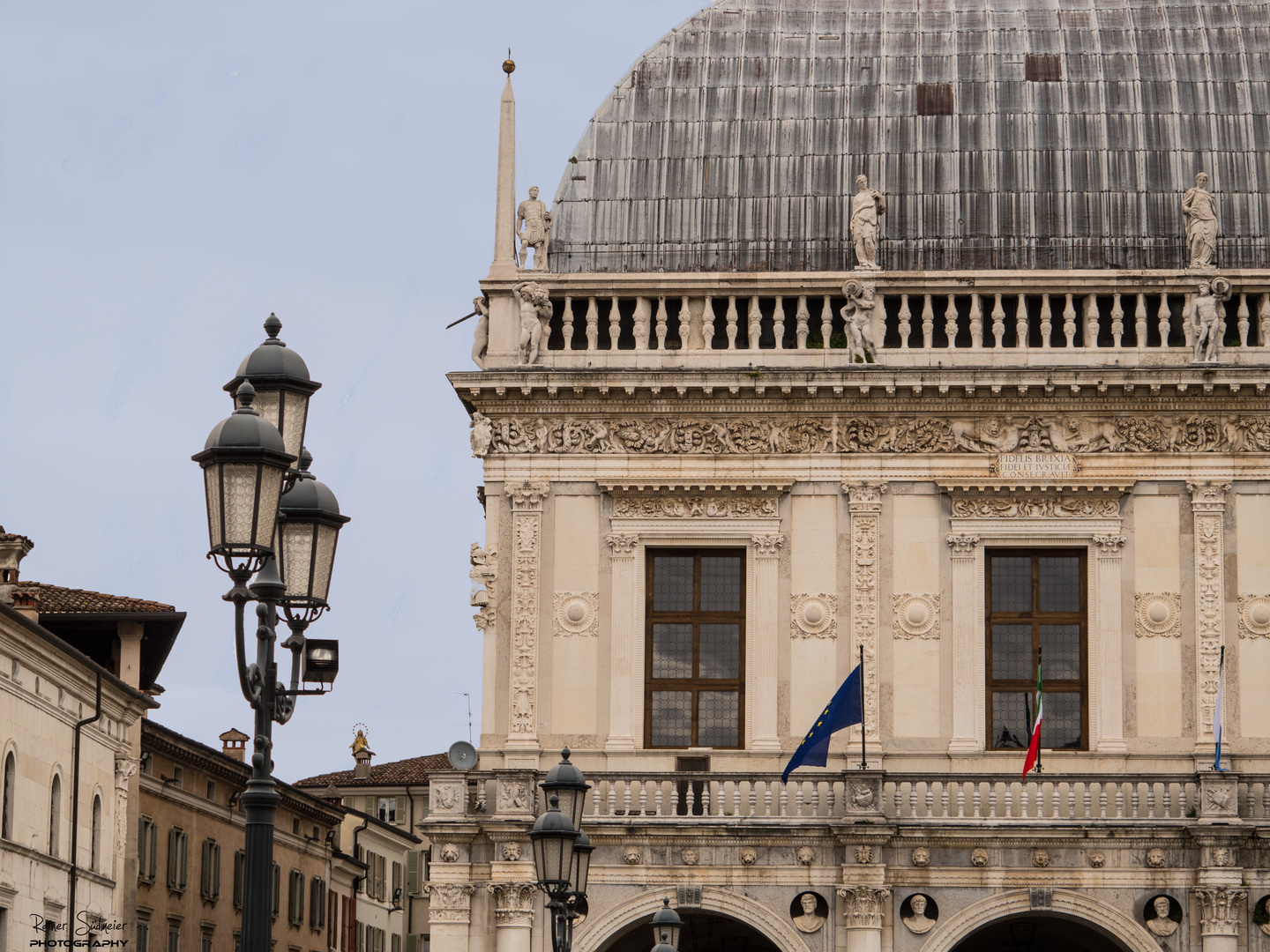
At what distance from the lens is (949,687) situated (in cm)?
3253

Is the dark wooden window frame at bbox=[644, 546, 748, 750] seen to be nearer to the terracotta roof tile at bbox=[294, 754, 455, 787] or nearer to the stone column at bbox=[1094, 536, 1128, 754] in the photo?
the stone column at bbox=[1094, 536, 1128, 754]

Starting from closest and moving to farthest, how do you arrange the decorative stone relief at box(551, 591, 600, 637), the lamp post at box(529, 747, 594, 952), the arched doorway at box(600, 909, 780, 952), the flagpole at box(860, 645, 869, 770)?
the lamp post at box(529, 747, 594, 952), the flagpole at box(860, 645, 869, 770), the arched doorway at box(600, 909, 780, 952), the decorative stone relief at box(551, 591, 600, 637)

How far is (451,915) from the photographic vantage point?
103ft

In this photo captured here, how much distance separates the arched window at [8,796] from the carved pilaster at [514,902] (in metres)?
10.6

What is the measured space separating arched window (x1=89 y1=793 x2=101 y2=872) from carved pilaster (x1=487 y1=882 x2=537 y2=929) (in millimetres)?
15721

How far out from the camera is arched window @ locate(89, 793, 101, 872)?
44591mm

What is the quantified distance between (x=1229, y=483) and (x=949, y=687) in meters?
4.90

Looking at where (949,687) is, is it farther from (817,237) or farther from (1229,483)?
(817,237)

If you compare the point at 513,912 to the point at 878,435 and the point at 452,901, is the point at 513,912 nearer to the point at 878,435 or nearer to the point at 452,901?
the point at 452,901

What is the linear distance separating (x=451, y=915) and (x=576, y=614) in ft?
15.2

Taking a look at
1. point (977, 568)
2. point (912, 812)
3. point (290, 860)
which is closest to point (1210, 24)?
point (977, 568)

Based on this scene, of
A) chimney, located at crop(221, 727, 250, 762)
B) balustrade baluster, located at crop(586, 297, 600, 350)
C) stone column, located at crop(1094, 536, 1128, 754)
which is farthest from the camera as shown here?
chimney, located at crop(221, 727, 250, 762)

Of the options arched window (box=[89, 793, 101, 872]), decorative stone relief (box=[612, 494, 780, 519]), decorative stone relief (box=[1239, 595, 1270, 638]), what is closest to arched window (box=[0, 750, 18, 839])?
arched window (box=[89, 793, 101, 872])

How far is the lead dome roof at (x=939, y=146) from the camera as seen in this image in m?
34.6
